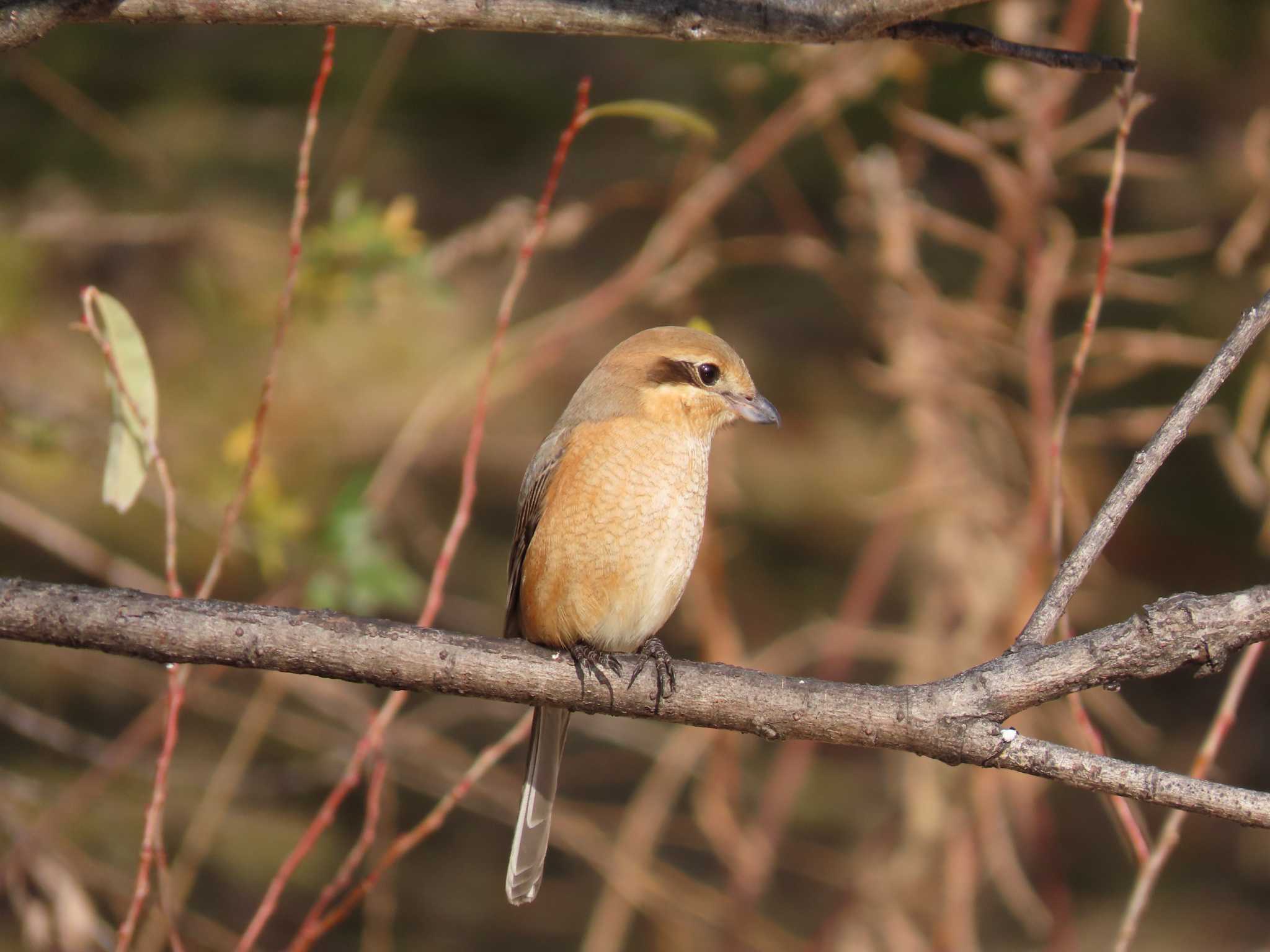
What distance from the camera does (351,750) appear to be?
13.0 ft

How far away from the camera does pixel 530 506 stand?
8.93 feet

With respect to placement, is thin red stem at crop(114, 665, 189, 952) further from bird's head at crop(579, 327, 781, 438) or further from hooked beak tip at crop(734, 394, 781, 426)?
hooked beak tip at crop(734, 394, 781, 426)

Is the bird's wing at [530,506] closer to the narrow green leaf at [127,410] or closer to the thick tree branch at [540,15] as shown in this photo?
the narrow green leaf at [127,410]

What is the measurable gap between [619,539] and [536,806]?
657mm

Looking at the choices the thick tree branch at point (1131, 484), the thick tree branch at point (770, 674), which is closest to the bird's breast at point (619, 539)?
the thick tree branch at point (770, 674)

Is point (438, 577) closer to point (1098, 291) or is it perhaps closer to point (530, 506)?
point (530, 506)

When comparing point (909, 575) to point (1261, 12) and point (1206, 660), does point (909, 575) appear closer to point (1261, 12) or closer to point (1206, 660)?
point (1261, 12)

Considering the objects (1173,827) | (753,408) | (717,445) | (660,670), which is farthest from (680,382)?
(717,445)

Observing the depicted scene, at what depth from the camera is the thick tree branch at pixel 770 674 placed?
5.27ft

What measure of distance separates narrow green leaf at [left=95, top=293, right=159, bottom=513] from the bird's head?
2.91ft

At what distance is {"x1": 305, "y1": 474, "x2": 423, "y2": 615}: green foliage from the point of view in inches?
128

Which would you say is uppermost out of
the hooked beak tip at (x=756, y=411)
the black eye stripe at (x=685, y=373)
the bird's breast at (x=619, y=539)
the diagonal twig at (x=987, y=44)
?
the diagonal twig at (x=987, y=44)

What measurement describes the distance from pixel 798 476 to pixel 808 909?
5.80 ft

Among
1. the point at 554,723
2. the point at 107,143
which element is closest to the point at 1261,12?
the point at 554,723
